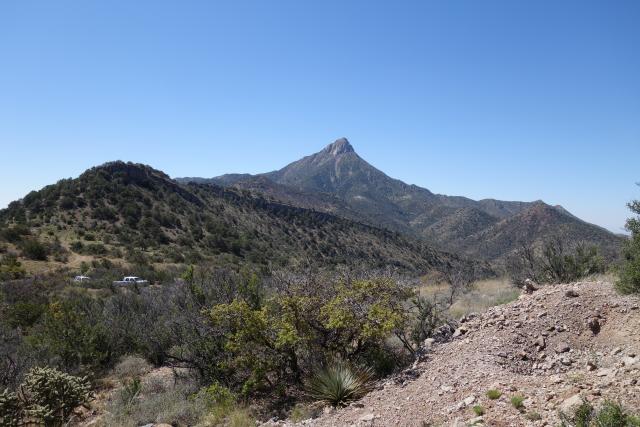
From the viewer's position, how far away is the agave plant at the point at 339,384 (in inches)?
286

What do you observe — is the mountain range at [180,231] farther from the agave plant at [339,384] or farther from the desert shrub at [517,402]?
the desert shrub at [517,402]

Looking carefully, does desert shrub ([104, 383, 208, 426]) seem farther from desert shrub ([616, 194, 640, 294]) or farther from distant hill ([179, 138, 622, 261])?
distant hill ([179, 138, 622, 261])

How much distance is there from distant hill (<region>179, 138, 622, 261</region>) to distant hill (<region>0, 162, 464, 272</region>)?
17.7 metres

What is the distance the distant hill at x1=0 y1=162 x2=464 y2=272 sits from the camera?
36.1 metres

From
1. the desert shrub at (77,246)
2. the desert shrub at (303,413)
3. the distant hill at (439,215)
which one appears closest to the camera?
the desert shrub at (303,413)

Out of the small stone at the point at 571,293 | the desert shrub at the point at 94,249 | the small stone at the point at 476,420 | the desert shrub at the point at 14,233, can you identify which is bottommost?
the small stone at the point at 476,420

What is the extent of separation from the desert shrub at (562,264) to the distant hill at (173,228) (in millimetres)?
13898

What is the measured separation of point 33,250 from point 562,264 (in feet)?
113

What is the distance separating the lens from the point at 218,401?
318 inches

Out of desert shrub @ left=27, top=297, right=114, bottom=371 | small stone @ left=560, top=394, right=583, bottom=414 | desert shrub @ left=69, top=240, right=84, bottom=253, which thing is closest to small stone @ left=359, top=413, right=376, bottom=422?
small stone @ left=560, top=394, right=583, bottom=414

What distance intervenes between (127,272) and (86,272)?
2659 millimetres

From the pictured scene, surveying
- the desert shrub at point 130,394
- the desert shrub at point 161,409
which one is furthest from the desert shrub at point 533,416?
the desert shrub at point 130,394

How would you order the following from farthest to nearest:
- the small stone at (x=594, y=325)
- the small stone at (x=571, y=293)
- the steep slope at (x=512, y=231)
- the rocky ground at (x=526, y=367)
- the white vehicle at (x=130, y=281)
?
1. the steep slope at (x=512, y=231)
2. the white vehicle at (x=130, y=281)
3. the small stone at (x=571, y=293)
4. the small stone at (x=594, y=325)
5. the rocky ground at (x=526, y=367)

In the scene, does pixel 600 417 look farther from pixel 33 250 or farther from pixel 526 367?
pixel 33 250
